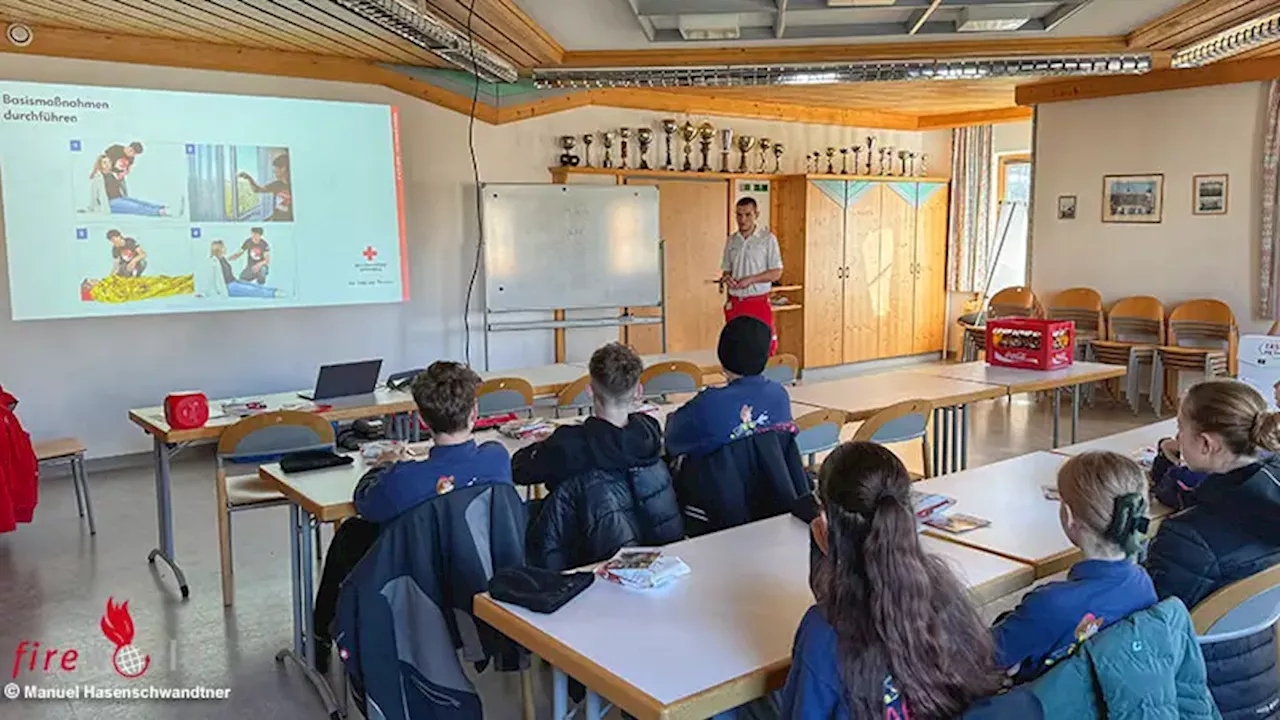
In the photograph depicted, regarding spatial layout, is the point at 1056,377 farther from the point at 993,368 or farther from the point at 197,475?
the point at 197,475

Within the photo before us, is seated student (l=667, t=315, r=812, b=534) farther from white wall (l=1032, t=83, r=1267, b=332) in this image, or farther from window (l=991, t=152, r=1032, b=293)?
window (l=991, t=152, r=1032, b=293)

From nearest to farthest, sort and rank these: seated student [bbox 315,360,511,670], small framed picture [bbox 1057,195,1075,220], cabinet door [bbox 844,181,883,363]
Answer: seated student [bbox 315,360,511,670] < small framed picture [bbox 1057,195,1075,220] < cabinet door [bbox 844,181,883,363]

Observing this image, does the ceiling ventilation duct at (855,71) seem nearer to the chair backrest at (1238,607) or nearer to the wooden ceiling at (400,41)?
the wooden ceiling at (400,41)

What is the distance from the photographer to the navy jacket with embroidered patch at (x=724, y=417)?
2.90 meters

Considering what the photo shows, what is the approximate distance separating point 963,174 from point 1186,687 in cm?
976

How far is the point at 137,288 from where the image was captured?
19.7ft

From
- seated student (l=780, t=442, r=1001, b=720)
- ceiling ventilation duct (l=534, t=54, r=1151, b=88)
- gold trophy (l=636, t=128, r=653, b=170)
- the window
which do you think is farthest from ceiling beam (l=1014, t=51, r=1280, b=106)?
seated student (l=780, t=442, r=1001, b=720)

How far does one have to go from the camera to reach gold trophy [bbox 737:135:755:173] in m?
9.26

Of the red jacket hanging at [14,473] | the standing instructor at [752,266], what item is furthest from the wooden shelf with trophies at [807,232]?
the red jacket hanging at [14,473]

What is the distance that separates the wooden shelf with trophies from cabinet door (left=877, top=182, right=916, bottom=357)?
12mm

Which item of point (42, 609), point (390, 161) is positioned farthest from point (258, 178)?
point (42, 609)

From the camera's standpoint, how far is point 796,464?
3035mm

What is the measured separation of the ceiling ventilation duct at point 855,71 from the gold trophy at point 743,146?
233 centimetres

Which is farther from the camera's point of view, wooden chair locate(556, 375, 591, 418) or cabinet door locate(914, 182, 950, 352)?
Result: cabinet door locate(914, 182, 950, 352)
